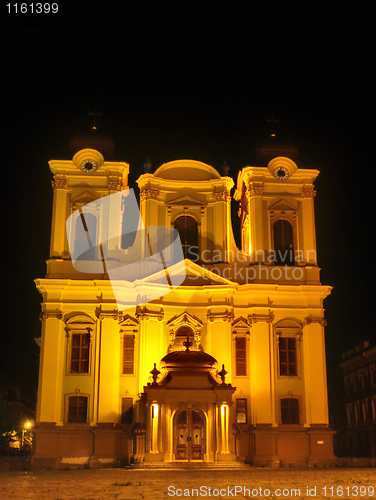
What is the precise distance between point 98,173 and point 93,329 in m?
8.27

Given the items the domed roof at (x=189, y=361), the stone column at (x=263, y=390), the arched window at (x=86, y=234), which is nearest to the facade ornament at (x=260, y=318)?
the stone column at (x=263, y=390)

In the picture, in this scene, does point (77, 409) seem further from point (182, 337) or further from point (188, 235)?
point (188, 235)

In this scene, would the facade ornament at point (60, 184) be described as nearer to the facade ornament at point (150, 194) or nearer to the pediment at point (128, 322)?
the facade ornament at point (150, 194)

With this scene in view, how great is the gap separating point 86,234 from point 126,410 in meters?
9.14

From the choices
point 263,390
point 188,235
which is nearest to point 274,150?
point 188,235

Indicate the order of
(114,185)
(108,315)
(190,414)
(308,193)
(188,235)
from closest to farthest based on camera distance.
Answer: (190,414)
(108,315)
(114,185)
(188,235)
(308,193)

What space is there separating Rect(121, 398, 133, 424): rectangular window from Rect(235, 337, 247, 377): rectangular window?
216 inches

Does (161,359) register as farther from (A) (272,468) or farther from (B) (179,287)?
(A) (272,468)

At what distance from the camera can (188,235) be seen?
35844 millimetres

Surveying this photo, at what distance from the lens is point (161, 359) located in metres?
32.3

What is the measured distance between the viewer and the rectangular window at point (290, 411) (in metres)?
33.1

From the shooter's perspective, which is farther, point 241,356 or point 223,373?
point 241,356

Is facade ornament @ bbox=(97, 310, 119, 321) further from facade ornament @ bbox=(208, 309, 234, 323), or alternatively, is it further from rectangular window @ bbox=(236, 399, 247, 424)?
rectangular window @ bbox=(236, 399, 247, 424)

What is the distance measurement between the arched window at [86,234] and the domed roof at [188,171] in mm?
4701
